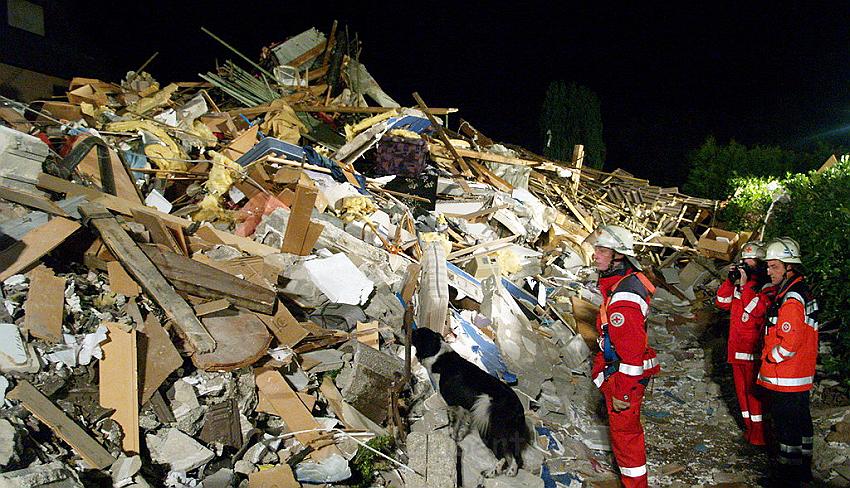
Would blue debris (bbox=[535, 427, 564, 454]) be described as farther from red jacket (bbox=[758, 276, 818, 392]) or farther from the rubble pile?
red jacket (bbox=[758, 276, 818, 392])

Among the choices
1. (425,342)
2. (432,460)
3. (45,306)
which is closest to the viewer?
(45,306)

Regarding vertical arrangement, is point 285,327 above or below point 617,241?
below

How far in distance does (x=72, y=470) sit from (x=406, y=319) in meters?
2.58

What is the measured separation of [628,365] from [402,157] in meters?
4.82

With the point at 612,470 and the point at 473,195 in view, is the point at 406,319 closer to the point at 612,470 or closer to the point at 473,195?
the point at 612,470

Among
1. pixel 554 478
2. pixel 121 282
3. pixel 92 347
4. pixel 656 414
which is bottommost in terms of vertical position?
pixel 554 478

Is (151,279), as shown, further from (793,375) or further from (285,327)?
(793,375)

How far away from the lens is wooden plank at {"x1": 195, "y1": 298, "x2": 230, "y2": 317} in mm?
4039

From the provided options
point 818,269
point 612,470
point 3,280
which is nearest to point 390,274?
point 612,470

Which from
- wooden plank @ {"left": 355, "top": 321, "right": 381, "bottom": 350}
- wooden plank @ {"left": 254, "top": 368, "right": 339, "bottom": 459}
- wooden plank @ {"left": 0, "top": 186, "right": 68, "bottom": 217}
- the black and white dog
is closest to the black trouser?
the black and white dog

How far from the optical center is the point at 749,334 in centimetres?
519

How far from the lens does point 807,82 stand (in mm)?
24438

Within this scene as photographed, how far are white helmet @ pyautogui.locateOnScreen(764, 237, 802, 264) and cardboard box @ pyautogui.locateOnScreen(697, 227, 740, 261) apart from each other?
4.79m

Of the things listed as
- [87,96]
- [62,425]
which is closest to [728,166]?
[87,96]
